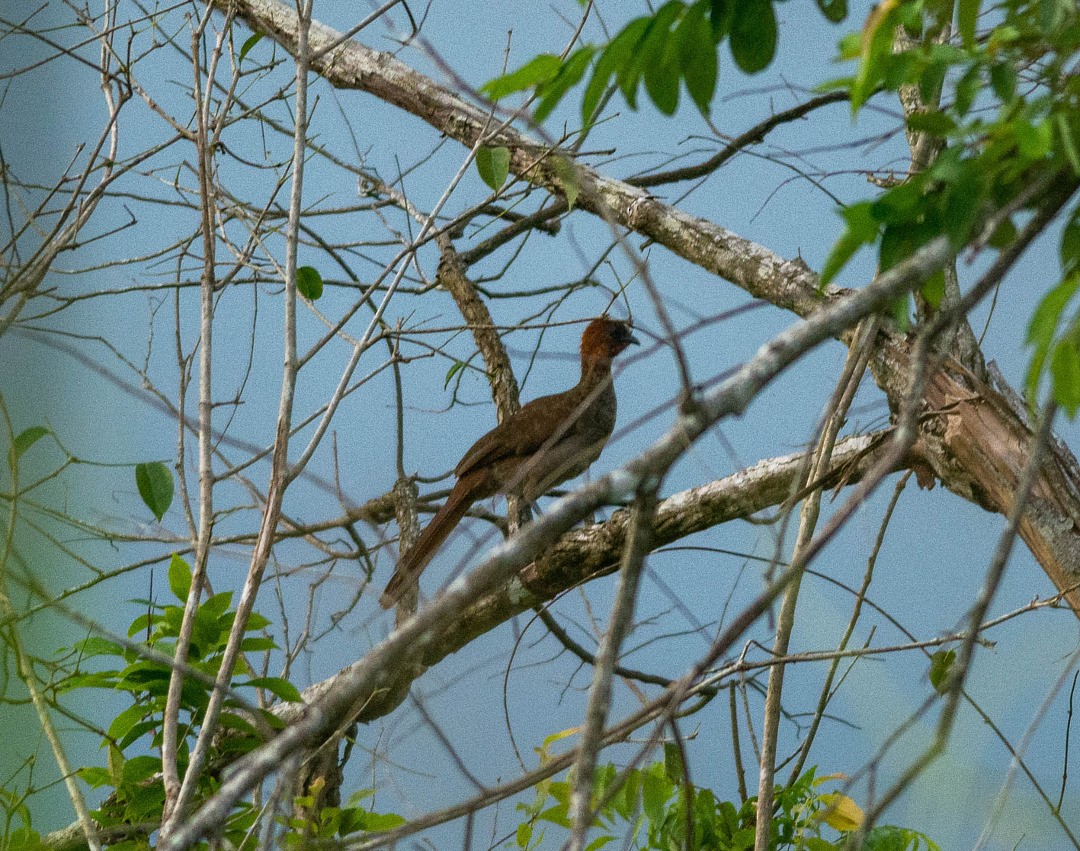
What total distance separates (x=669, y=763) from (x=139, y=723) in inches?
42.7

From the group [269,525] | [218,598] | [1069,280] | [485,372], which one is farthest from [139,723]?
[1069,280]

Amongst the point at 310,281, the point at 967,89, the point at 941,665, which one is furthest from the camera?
the point at 310,281

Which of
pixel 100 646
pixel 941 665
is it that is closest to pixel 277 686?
pixel 100 646

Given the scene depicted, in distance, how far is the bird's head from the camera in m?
3.76

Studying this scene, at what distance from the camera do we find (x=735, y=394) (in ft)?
2.96

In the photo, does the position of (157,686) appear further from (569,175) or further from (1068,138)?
(1068,138)

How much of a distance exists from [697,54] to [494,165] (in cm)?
120

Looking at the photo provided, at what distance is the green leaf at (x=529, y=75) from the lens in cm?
102

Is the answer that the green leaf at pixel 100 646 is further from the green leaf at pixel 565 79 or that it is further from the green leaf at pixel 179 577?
the green leaf at pixel 565 79

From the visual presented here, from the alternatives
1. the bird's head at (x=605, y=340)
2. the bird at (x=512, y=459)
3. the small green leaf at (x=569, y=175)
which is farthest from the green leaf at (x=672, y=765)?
the bird's head at (x=605, y=340)

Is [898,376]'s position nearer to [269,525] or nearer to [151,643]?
[269,525]

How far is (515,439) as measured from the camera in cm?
321

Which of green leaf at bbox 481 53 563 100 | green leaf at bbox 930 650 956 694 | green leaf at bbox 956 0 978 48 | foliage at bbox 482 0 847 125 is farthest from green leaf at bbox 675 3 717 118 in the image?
green leaf at bbox 930 650 956 694

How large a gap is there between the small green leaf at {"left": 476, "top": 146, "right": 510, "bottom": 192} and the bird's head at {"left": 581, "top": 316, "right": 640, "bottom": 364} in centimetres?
158
